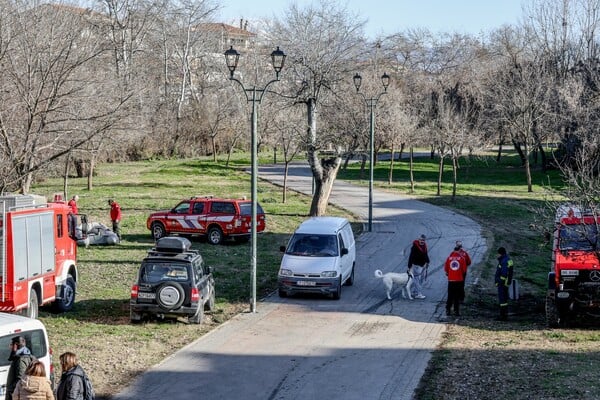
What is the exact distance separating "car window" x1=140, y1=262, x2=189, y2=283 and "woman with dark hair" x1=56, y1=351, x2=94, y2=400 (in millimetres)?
7843

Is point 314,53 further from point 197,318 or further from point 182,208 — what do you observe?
point 197,318

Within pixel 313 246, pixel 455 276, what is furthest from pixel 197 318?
pixel 455 276

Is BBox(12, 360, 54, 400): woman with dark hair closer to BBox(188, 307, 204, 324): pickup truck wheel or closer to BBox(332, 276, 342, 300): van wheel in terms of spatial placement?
BBox(188, 307, 204, 324): pickup truck wheel

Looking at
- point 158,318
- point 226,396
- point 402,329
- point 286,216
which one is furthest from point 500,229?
point 226,396

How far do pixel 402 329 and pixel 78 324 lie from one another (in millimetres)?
7207

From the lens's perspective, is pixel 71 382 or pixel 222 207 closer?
pixel 71 382

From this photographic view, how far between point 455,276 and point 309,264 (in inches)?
162

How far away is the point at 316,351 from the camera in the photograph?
1616 cm

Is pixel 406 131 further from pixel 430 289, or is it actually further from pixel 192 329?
pixel 192 329

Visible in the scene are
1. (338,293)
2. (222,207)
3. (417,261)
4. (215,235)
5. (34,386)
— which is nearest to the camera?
(34,386)

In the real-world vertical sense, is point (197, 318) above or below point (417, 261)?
below

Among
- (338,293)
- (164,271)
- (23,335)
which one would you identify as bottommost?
(338,293)

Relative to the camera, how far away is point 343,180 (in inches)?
2398

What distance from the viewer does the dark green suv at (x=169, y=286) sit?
17.7 metres
